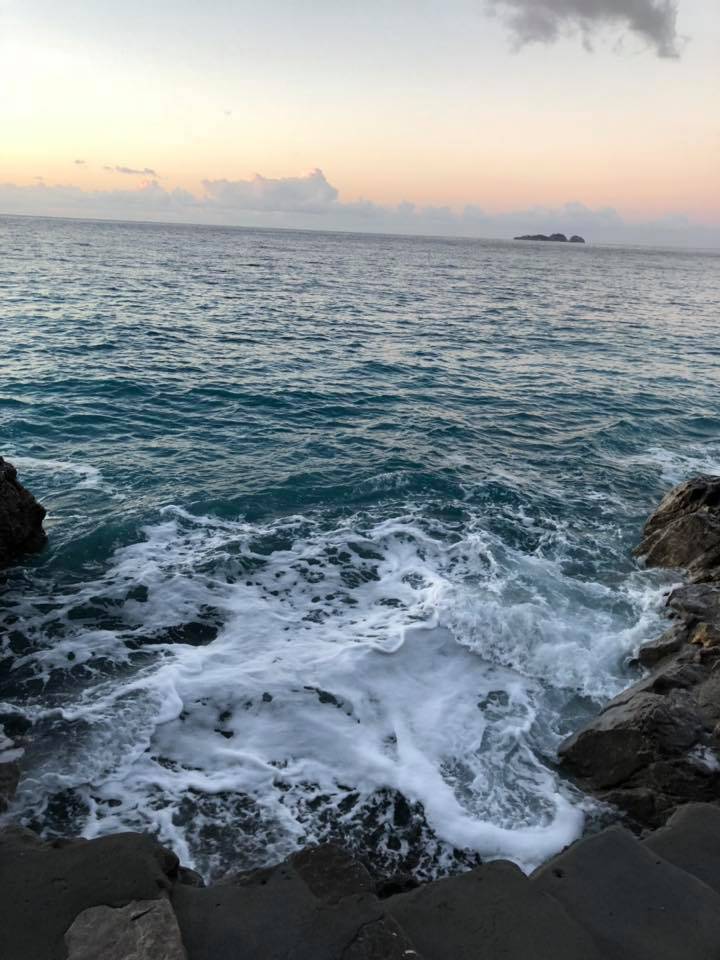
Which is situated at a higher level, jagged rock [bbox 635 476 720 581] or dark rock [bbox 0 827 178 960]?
jagged rock [bbox 635 476 720 581]

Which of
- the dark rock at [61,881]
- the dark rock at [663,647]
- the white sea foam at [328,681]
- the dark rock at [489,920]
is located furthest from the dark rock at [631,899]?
the dark rock at [663,647]

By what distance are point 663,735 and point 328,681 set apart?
14.6 feet

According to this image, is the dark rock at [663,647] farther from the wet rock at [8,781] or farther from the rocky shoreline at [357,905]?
the wet rock at [8,781]

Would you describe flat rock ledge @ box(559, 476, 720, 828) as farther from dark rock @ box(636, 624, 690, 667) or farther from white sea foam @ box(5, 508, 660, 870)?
white sea foam @ box(5, 508, 660, 870)

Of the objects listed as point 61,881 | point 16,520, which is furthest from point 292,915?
point 16,520

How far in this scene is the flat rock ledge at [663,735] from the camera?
257 inches

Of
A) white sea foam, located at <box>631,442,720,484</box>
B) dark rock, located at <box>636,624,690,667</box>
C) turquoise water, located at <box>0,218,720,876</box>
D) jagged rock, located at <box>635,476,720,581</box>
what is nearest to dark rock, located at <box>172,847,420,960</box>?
turquoise water, located at <box>0,218,720,876</box>

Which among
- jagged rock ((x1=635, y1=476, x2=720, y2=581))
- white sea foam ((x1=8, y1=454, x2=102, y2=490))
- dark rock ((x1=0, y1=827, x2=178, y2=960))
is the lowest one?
dark rock ((x1=0, y1=827, x2=178, y2=960))

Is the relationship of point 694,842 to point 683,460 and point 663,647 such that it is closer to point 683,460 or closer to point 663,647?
point 663,647

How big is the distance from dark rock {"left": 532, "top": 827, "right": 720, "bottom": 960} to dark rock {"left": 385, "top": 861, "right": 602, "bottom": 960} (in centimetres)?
12

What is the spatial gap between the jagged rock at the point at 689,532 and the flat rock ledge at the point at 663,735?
163cm

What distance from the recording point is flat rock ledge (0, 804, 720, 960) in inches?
167

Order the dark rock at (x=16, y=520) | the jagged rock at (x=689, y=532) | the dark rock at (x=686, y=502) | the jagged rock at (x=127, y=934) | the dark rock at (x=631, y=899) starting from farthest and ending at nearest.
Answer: the dark rock at (x=686, y=502) < the jagged rock at (x=689, y=532) < the dark rock at (x=16, y=520) < the dark rock at (x=631, y=899) < the jagged rock at (x=127, y=934)

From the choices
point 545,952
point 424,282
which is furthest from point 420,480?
point 424,282
